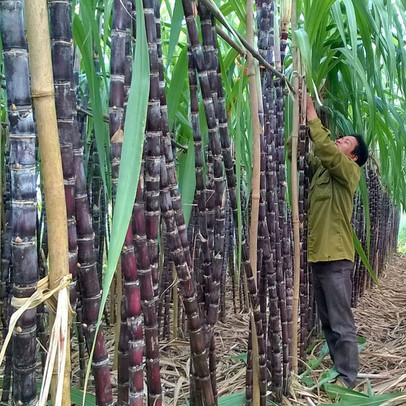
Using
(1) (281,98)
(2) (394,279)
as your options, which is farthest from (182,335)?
(2) (394,279)

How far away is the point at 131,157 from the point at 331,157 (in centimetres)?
121

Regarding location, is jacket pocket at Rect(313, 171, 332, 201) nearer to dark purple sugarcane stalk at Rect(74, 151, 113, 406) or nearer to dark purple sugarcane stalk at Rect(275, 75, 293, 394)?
dark purple sugarcane stalk at Rect(275, 75, 293, 394)

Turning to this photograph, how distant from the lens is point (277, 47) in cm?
124

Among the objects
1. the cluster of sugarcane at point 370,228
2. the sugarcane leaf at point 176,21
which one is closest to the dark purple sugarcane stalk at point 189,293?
the sugarcane leaf at point 176,21

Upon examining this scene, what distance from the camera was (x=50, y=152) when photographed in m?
0.41

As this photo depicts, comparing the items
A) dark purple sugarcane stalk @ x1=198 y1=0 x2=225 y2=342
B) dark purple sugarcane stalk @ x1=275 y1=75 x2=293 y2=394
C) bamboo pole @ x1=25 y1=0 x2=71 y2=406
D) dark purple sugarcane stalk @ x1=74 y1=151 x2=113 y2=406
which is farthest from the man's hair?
bamboo pole @ x1=25 y1=0 x2=71 y2=406

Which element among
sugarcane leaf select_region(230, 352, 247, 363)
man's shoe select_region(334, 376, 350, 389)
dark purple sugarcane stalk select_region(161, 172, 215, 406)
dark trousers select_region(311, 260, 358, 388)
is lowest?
man's shoe select_region(334, 376, 350, 389)

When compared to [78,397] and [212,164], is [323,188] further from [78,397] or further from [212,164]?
[78,397]

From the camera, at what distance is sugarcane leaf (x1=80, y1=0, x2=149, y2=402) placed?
0.39 m

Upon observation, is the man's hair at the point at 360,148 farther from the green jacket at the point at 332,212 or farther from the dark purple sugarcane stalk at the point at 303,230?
the dark purple sugarcane stalk at the point at 303,230

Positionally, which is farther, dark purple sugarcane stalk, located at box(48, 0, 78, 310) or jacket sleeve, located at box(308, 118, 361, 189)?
jacket sleeve, located at box(308, 118, 361, 189)

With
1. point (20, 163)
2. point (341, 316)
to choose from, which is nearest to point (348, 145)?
point (341, 316)

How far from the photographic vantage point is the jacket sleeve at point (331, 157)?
1493 mm

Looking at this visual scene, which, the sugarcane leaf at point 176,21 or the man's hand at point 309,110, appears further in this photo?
the man's hand at point 309,110
